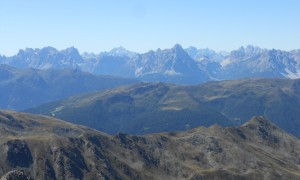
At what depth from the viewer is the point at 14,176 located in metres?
84.0
